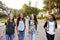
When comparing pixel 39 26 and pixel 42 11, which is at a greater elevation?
pixel 42 11

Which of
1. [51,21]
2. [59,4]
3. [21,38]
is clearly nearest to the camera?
[51,21]

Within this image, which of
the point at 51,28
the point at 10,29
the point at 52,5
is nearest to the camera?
the point at 51,28

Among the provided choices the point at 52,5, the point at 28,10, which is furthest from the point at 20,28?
the point at 52,5

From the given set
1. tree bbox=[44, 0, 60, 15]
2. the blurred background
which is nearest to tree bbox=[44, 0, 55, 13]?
tree bbox=[44, 0, 60, 15]

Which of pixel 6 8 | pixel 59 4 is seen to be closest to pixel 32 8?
pixel 6 8

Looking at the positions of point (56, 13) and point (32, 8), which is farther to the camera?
point (56, 13)

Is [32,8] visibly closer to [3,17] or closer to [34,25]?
[3,17]

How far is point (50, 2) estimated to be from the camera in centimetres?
1375

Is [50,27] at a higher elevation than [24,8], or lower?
→ lower

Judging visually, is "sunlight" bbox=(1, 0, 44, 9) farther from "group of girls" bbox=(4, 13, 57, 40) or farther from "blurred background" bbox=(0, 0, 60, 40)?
"group of girls" bbox=(4, 13, 57, 40)

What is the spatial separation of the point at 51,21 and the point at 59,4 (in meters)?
6.14

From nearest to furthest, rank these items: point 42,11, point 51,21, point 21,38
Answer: point 51,21 < point 21,38 < point 42,11

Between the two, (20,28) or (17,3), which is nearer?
(20,28)

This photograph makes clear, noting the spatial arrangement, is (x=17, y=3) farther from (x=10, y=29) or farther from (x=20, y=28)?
(x=10, y=29)
